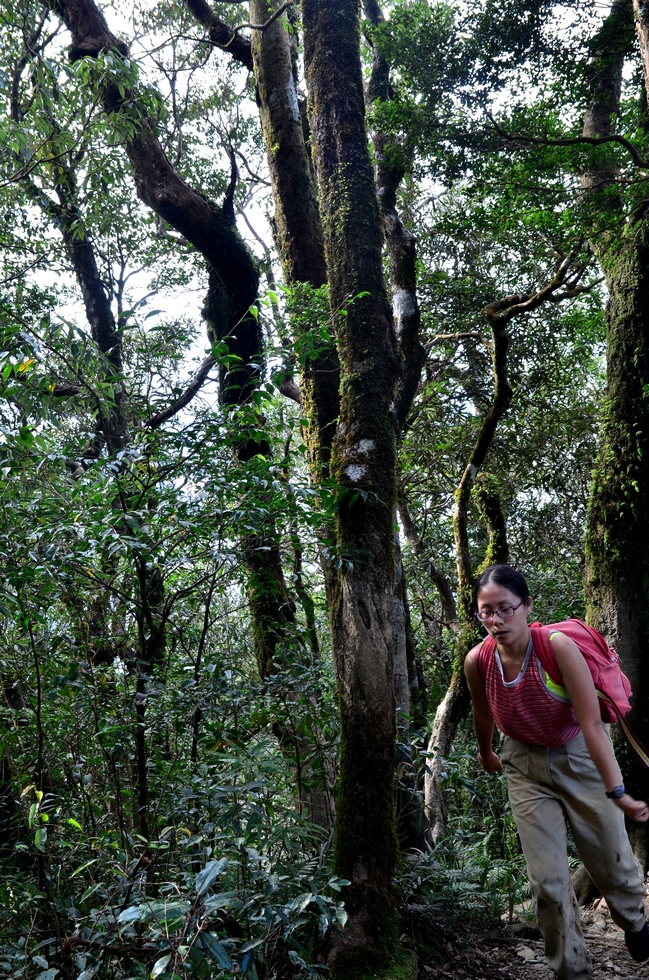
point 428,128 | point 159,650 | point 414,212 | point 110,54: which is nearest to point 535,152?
point 428,128

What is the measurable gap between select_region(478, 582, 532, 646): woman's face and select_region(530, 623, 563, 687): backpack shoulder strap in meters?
0.07

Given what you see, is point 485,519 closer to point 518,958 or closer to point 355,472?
point 355,472

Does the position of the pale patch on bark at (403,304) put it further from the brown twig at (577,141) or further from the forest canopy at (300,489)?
the brown twig at (577,141)

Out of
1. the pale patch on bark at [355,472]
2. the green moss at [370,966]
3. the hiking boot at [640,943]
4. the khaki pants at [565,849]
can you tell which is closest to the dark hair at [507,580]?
the khaki pants at [565,849]

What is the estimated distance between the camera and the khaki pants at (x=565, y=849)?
3262mm

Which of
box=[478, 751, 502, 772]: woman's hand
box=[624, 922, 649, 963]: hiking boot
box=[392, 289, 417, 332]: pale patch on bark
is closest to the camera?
box=[624, 922, 649, 963]: hiking boot

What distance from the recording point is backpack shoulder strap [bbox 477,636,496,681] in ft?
11.2

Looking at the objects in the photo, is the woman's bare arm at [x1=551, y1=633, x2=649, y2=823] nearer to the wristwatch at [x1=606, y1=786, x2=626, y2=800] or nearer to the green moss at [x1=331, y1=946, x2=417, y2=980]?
the wristwatch at [x1=606, y1=786, x2=626, y2=800]

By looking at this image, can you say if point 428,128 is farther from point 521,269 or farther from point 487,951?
point 487,951

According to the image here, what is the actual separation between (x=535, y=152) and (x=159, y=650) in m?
4.77

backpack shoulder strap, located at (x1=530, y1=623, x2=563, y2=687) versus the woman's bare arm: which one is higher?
backpack shoulder strap, located at (x1=530, y1=623, x2=563, y2=687)

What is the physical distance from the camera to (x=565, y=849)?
3.29 meters

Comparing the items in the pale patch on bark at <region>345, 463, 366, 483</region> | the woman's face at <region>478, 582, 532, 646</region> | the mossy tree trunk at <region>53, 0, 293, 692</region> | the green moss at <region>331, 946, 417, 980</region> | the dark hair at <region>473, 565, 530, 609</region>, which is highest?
the mossy tree trunk at <region>53, 0, 293, 692</region>

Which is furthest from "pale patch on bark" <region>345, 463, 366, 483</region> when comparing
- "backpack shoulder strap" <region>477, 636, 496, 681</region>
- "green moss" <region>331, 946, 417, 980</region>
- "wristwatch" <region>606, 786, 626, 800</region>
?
"green moss" <region>331, 946, 417, 980</region>
